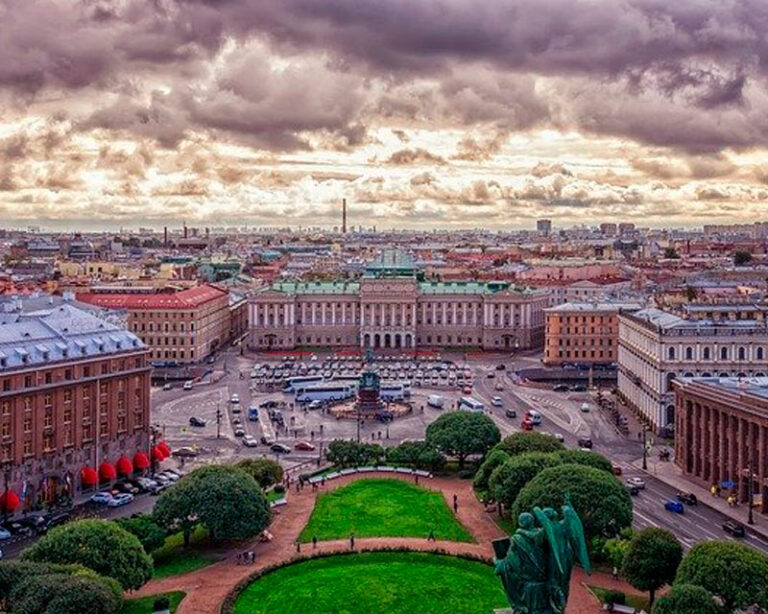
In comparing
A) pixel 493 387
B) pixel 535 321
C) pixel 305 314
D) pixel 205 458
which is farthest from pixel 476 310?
pixel 205 458

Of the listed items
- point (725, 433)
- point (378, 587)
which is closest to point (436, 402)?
point (725, 433)

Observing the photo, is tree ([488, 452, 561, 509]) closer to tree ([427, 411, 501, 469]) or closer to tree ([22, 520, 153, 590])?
tree ([427, 411, 501, 469])

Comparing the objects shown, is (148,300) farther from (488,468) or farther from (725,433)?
(725,433)

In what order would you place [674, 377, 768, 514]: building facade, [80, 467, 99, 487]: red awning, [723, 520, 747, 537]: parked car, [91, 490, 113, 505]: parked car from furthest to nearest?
[80, 467, 99, 487]: red awning, [91, 490, 113, 505]: parked car, [674, 377, 768, 514]: building facade, [723, 520, 747, 537]: parked car

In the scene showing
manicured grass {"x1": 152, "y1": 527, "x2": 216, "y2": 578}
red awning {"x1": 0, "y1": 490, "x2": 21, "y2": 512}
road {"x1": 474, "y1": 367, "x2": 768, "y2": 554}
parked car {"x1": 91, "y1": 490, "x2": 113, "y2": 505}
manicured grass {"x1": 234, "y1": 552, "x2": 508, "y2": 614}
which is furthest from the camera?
parked car {"x1": 91, "y1": 490, "x2": 113, "y2": 505}

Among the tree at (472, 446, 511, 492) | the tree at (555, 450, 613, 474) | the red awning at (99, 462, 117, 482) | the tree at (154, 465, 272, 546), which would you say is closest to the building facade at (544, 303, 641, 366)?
the tree at (472, 446, 511, 492)

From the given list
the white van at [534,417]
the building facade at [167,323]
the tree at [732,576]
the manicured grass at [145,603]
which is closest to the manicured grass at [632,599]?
the tree at [732,576]
